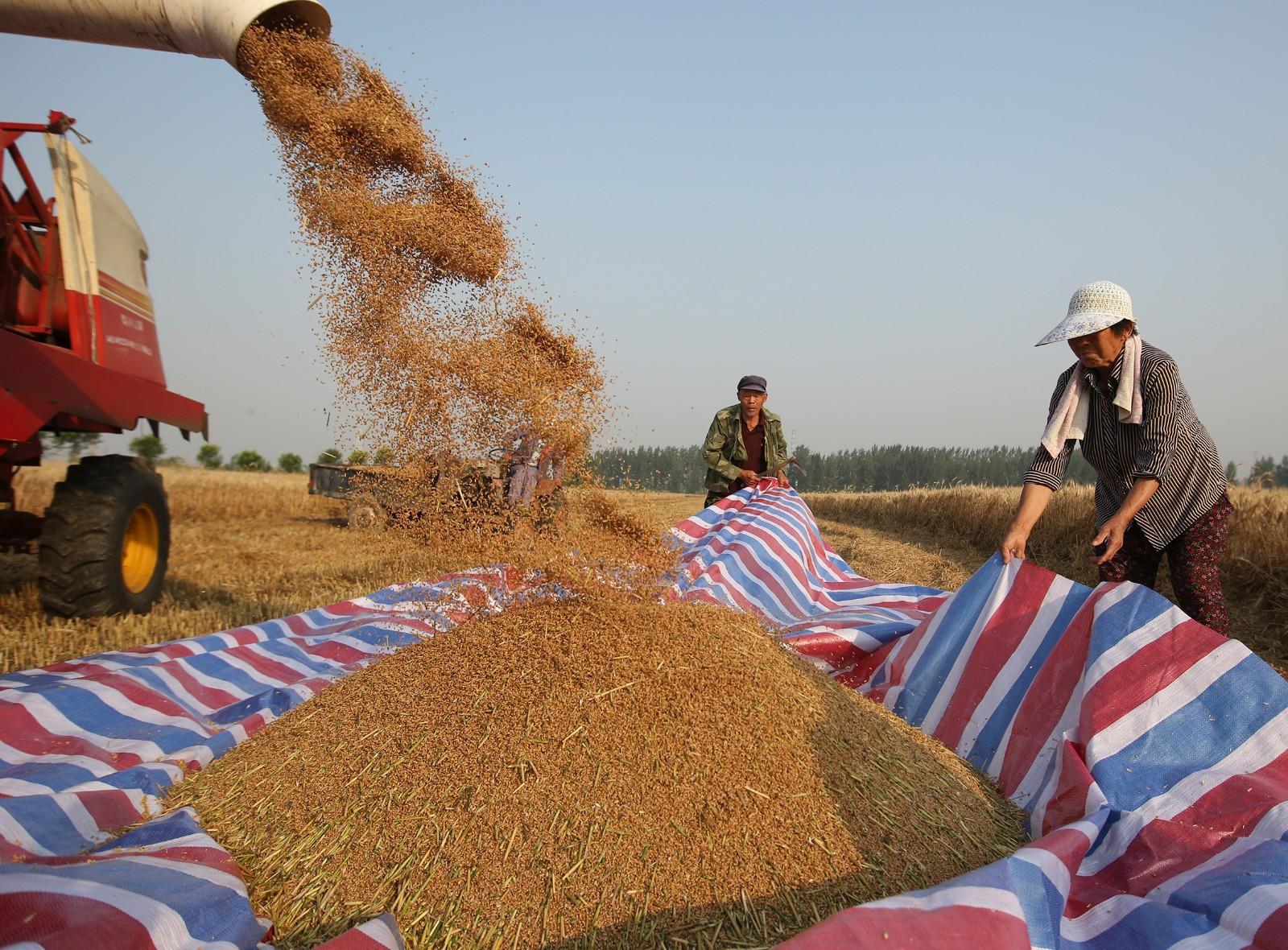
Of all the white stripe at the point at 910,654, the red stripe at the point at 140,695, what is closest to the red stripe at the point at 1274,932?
the white stripe at the point at 910,654

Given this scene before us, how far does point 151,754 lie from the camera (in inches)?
88.5

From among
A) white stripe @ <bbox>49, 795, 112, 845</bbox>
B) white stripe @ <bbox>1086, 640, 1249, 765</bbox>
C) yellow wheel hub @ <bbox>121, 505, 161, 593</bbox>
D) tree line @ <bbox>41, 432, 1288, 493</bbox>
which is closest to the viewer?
white stripe @ <bbox>49, 795, 112, 845</bbox>

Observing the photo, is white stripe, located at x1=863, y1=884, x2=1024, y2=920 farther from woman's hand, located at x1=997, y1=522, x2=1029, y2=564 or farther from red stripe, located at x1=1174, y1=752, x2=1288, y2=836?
woman's hand, located at x1=997, y1=522, x2=1029, y2=564

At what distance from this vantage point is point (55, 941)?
3.49ft

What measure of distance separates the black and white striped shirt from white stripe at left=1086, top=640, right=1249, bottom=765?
757mm

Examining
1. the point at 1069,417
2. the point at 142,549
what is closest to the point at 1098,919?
the point at 1069,417

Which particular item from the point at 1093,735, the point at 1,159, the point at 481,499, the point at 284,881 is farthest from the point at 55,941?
the point at 1,159

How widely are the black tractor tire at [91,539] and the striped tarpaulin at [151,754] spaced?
2.31ft

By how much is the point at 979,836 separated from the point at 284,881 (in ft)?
4.76

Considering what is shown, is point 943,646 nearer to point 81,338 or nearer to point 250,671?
point 250,671

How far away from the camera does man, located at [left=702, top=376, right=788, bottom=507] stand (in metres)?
5.76

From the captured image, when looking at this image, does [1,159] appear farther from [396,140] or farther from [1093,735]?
[1093,735]

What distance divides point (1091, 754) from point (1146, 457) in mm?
1180

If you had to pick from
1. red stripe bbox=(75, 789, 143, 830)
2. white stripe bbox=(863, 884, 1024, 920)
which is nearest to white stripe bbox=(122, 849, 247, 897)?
red stripe bbox=(75, 789, 143, 830)
